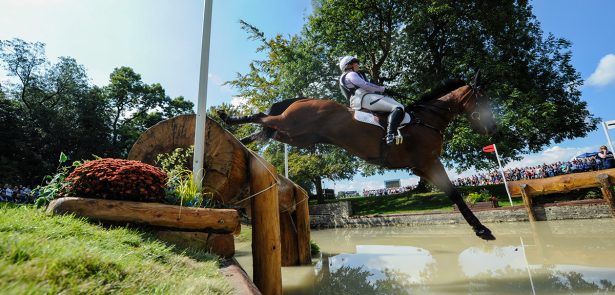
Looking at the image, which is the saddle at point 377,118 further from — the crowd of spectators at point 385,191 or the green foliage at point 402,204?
the crowd of spectators at point 385,191

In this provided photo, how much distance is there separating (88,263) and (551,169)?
2806 centimetres

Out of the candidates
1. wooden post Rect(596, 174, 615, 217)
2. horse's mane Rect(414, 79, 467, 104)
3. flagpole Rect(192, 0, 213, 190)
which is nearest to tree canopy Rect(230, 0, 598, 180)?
wooden post Rect(596, 174, 615, 217)

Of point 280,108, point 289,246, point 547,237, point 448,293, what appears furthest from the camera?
point 547,237

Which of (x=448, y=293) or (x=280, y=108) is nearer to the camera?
(x=448, y=293)

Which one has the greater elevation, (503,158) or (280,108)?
(503,158)

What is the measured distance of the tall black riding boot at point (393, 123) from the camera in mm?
3909

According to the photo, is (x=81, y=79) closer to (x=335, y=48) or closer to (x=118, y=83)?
(x=118, y=83)

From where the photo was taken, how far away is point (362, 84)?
438cm

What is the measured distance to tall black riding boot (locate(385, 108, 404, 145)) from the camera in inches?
154

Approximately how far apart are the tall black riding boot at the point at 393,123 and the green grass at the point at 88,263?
8.53ft

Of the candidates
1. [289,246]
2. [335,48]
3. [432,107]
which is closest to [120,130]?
Answer: [335,48]

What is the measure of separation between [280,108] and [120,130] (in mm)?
27549

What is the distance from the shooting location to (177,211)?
2471 mm

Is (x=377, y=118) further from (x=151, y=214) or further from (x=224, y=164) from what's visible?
(x=151, y=214)
